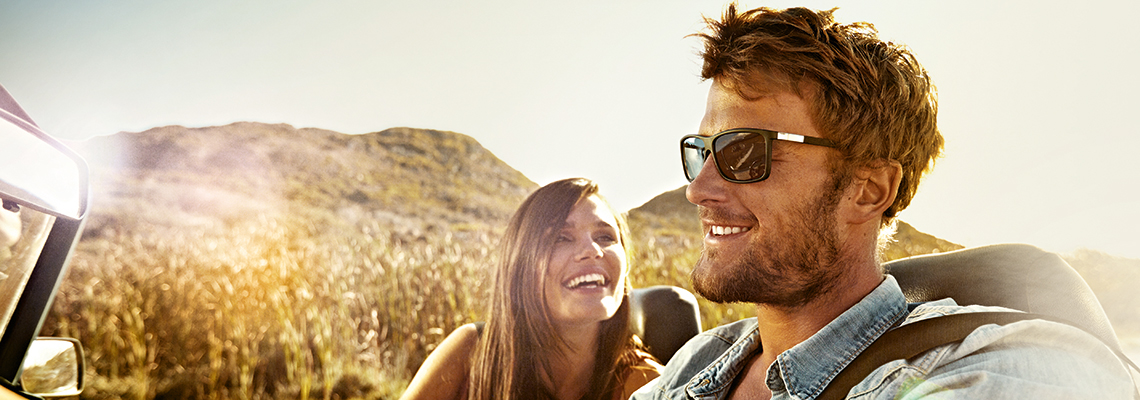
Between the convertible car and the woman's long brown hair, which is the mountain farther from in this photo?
the convertible car

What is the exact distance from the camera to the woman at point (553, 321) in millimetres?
2680

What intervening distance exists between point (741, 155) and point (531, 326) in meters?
1.44

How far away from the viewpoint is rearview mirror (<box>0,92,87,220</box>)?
4.48 feet

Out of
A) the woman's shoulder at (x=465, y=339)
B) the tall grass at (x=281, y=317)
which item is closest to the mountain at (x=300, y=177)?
the tall grass at (x=281, y=317)

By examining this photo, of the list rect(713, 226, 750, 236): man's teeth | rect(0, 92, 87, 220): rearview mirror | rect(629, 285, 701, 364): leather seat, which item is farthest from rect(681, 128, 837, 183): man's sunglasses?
rect(0, 92, 87, 220): rearview mirror

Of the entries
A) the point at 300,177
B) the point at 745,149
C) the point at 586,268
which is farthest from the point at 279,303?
the point at 300,177

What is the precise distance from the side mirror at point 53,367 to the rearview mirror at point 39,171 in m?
0.35

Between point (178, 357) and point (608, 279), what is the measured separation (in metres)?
4.23

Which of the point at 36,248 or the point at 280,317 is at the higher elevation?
the point at 36,248

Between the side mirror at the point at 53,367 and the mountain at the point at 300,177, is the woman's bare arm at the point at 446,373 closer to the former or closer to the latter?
the side mirror at the point at 53,367

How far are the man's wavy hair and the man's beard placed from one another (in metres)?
0.14

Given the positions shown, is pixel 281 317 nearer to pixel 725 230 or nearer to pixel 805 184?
pixel 725 230

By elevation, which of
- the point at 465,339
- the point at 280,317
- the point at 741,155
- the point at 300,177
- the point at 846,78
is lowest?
the point at 280,317

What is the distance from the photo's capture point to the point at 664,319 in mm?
2676
